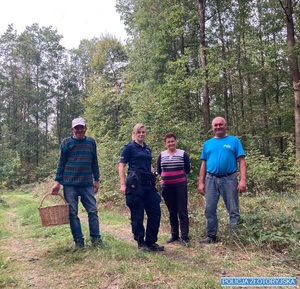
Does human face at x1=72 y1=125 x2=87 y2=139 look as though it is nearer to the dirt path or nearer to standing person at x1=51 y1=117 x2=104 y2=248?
standing person at x1=51 y1=117 x2=104 y2=248

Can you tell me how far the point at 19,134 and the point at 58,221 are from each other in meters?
30.4

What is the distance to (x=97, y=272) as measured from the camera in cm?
332

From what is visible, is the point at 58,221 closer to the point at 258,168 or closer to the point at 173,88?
the point at 258,168

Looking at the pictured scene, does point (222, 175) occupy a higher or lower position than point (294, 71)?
lower

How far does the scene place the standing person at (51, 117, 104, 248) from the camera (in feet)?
14.0

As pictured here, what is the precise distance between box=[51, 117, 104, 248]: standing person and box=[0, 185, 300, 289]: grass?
0.90 ft

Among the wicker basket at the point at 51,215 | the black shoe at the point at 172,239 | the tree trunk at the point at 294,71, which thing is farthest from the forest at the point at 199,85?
the wicker basket at the point at 51,215

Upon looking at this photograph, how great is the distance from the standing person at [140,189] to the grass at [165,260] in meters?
0.27

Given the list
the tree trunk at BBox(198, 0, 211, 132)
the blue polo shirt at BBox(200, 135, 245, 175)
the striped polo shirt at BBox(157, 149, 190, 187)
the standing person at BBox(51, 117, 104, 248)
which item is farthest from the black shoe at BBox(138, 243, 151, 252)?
the tree trunk at BBox(198, 0, 211, 132)

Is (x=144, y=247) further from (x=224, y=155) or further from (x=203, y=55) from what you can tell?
(x=203, y=55)

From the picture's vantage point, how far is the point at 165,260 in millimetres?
3598

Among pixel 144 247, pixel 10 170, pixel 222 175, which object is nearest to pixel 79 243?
pixel 144 247

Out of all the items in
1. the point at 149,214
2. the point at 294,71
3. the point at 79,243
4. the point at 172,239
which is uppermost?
the point at 294,71

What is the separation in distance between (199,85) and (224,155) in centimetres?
922
